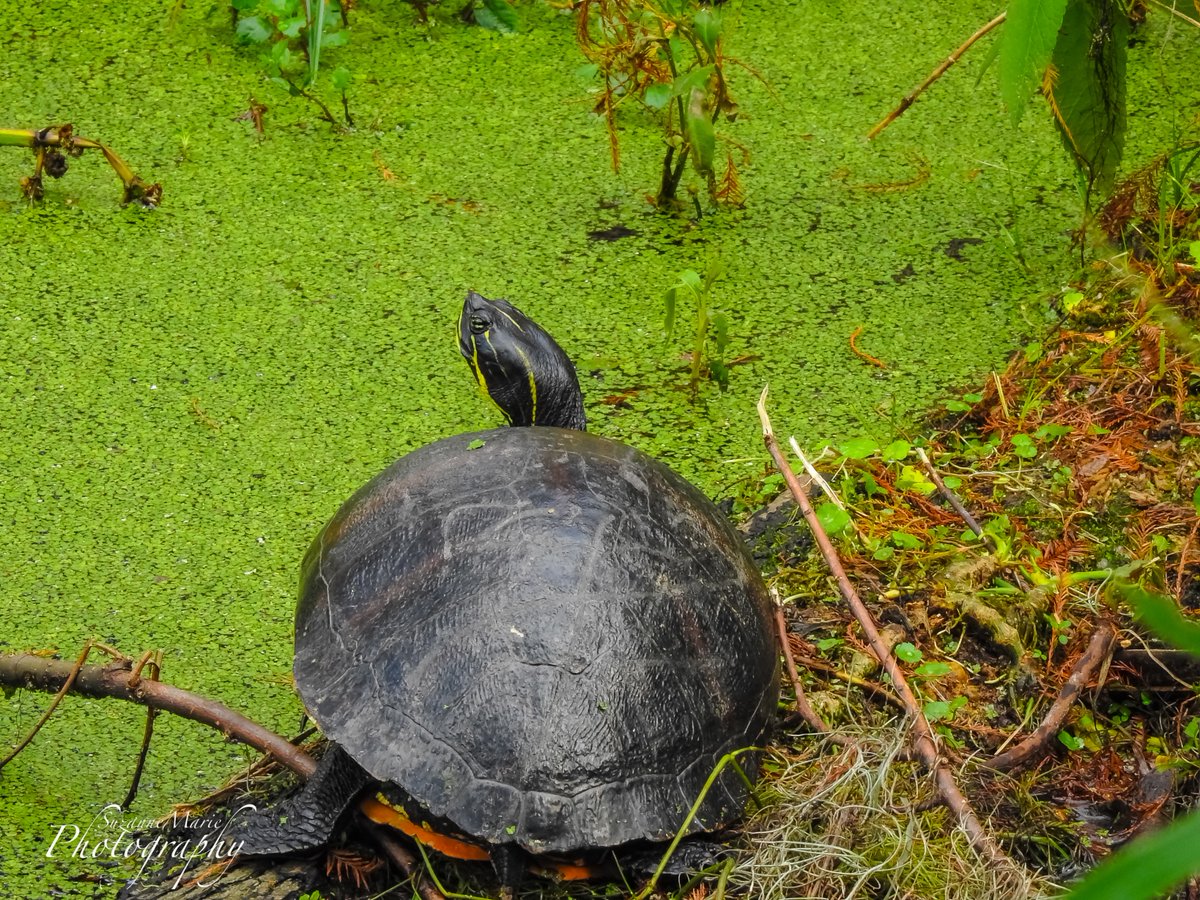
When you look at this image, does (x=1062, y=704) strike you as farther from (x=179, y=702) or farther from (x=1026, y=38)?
(x=179, y=702)

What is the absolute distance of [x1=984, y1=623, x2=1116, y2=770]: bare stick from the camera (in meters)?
1.81

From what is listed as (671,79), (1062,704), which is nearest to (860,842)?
(1062,704)

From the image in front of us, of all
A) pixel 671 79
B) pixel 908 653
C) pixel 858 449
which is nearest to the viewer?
pixel 908 653

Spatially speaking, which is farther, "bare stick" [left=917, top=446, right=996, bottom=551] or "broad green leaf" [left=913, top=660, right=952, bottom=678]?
"bare stick" [left=917, top=446, right=996, bottom=551]

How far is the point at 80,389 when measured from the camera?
2.76m

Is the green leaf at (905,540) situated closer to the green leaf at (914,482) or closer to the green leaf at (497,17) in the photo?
the green leaf at (914,482)

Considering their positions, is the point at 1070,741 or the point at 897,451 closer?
the point at 1070,741

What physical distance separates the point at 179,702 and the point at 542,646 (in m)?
0.61

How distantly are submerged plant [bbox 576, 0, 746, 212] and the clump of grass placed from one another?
176 centimetres

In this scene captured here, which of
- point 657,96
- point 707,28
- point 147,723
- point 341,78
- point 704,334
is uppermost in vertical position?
point 707,28

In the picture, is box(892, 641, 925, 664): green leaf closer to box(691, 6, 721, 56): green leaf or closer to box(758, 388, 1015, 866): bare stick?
box(758, 388, 1015, 866): bare stick

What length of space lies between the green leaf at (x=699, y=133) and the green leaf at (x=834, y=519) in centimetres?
113

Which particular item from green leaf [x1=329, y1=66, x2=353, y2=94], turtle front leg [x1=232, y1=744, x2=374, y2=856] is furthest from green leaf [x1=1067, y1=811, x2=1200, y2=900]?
green leaf [x1=329, y1=66, x2=353, y2=94]

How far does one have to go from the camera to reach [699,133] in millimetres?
3021
